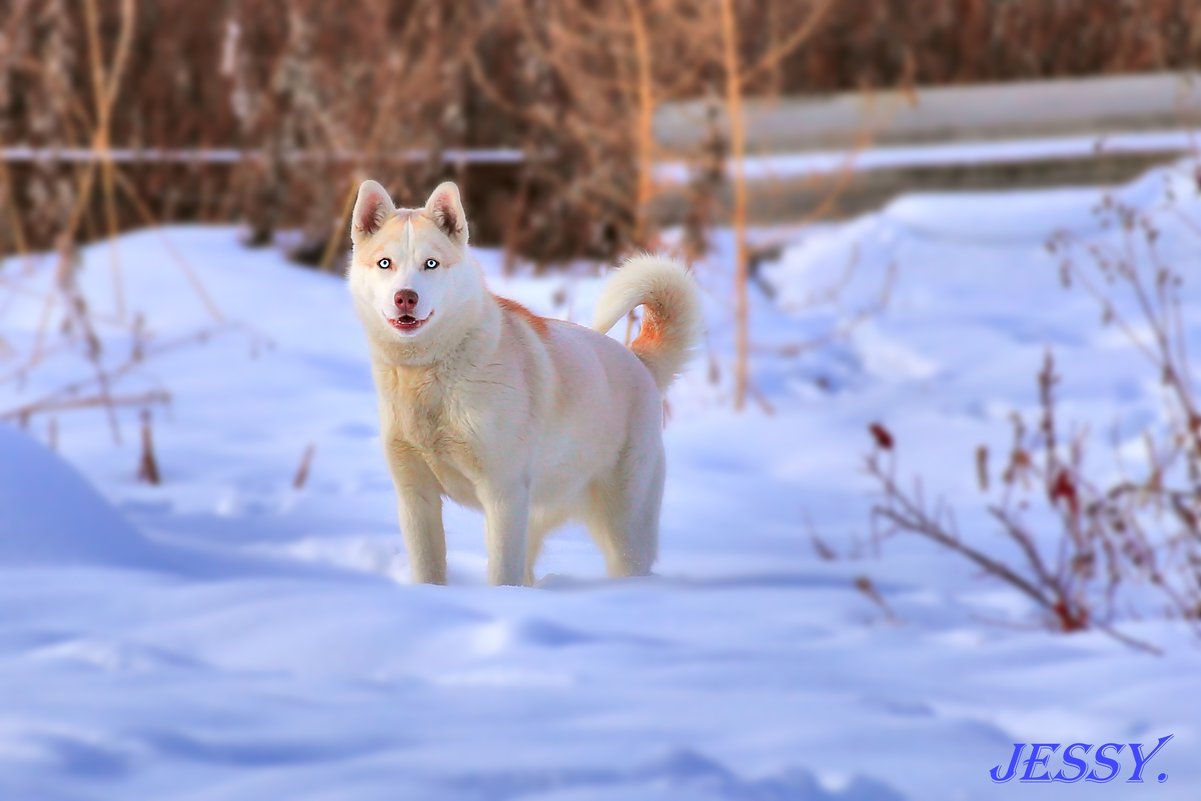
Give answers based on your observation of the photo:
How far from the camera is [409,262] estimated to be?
2086 millimetres

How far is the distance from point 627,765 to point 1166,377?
1.78m

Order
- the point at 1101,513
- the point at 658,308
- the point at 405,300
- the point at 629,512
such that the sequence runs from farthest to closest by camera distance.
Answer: the point at 1101,513 < the point at 658,308 < the point at 629,512 < the point at 405,300

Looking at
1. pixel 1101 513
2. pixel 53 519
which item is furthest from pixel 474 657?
pixel 1101 513

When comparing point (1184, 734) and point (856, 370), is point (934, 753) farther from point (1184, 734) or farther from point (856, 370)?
point (856, 370)

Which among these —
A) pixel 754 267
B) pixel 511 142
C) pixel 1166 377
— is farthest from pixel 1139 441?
pixel 511 142

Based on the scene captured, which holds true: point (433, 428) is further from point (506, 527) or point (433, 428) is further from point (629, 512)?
point (629, 512)

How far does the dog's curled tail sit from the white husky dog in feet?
0.06

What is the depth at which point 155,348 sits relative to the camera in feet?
22.2

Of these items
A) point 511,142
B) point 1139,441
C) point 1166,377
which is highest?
point 511,142

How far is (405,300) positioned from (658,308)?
0.84m

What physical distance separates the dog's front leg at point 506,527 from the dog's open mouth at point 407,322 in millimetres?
274

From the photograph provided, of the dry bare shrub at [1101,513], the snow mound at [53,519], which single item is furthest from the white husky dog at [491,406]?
the snow mound at [53,519]

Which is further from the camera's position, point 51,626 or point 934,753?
point 51,626

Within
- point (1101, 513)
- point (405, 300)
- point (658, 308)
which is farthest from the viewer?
point (1101, 513)
